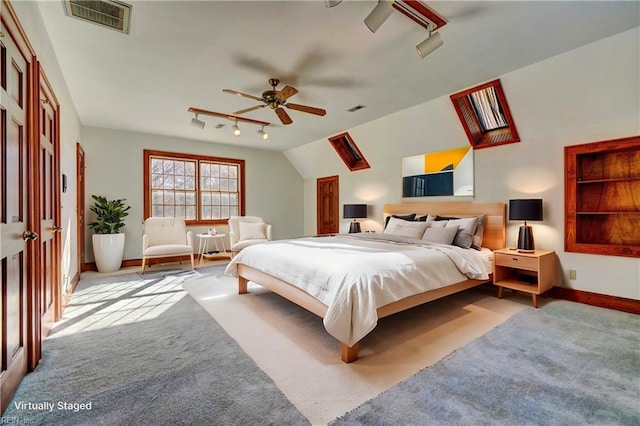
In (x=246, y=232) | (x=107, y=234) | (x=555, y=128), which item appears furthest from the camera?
(x=246, y=232)

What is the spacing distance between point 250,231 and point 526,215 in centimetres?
463

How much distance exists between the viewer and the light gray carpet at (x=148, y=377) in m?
1.54

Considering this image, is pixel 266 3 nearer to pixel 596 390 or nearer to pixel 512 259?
pixel 596 390

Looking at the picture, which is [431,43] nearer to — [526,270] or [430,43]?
[430,43]

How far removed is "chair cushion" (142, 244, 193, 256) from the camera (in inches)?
191

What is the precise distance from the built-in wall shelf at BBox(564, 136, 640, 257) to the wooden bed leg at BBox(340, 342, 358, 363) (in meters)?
3.01

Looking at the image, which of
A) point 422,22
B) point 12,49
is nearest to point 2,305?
point 12,49

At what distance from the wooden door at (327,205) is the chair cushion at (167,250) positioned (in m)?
3.33

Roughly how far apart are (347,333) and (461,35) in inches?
107

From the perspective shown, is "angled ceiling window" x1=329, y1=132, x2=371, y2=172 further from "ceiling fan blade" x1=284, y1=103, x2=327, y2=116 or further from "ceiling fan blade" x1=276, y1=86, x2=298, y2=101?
"ceiling fan blade" x1=276, y1=86, x2=298, y2=101

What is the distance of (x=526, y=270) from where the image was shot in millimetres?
3510

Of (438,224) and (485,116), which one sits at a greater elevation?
(485,116)

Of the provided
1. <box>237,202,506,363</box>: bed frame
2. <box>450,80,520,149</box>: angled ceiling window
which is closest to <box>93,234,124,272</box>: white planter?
<box>237,202,506,363</box>: bed frame

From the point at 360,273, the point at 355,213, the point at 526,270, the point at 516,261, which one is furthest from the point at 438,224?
the point at 360,273
